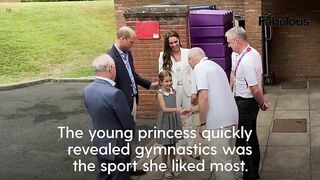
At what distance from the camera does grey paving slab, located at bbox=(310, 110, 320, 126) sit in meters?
7.97

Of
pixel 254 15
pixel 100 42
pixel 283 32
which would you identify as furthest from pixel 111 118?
pixel 100 42

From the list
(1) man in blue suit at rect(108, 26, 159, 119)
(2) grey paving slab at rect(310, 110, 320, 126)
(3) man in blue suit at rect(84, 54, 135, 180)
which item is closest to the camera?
(3) man in blue suit at rect(84, 54, 135, 180)

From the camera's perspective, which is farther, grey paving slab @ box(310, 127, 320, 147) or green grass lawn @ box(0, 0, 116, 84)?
green grass lawn @ box(0, 0, 116, 84)

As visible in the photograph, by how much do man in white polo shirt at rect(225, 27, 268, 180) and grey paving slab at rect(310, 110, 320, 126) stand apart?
8.21 ft

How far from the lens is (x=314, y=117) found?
8.33 meters

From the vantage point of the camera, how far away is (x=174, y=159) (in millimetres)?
6277

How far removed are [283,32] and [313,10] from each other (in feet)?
2.66

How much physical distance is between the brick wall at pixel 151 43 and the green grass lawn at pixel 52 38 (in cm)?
629

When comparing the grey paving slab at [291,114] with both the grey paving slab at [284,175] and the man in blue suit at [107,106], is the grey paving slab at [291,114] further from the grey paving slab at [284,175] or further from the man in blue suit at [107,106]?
the man in blue suit at [107,106]

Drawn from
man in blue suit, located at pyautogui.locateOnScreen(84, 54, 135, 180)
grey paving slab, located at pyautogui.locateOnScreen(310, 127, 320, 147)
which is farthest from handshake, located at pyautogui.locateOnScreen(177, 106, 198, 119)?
grey paving slab, located at pyautogui.locateOnScreen(310, 127, 320, 147)

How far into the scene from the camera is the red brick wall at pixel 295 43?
11.3 meters

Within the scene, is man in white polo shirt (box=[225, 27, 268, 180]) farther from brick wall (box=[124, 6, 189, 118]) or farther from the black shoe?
brick wall (box=[124, 6, 189, 118])

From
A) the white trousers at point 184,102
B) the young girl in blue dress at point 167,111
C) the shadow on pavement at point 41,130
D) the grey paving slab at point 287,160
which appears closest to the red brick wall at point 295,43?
the shadow on pavement at point 41,130

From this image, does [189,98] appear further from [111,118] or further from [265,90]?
Answer: [265,90]
